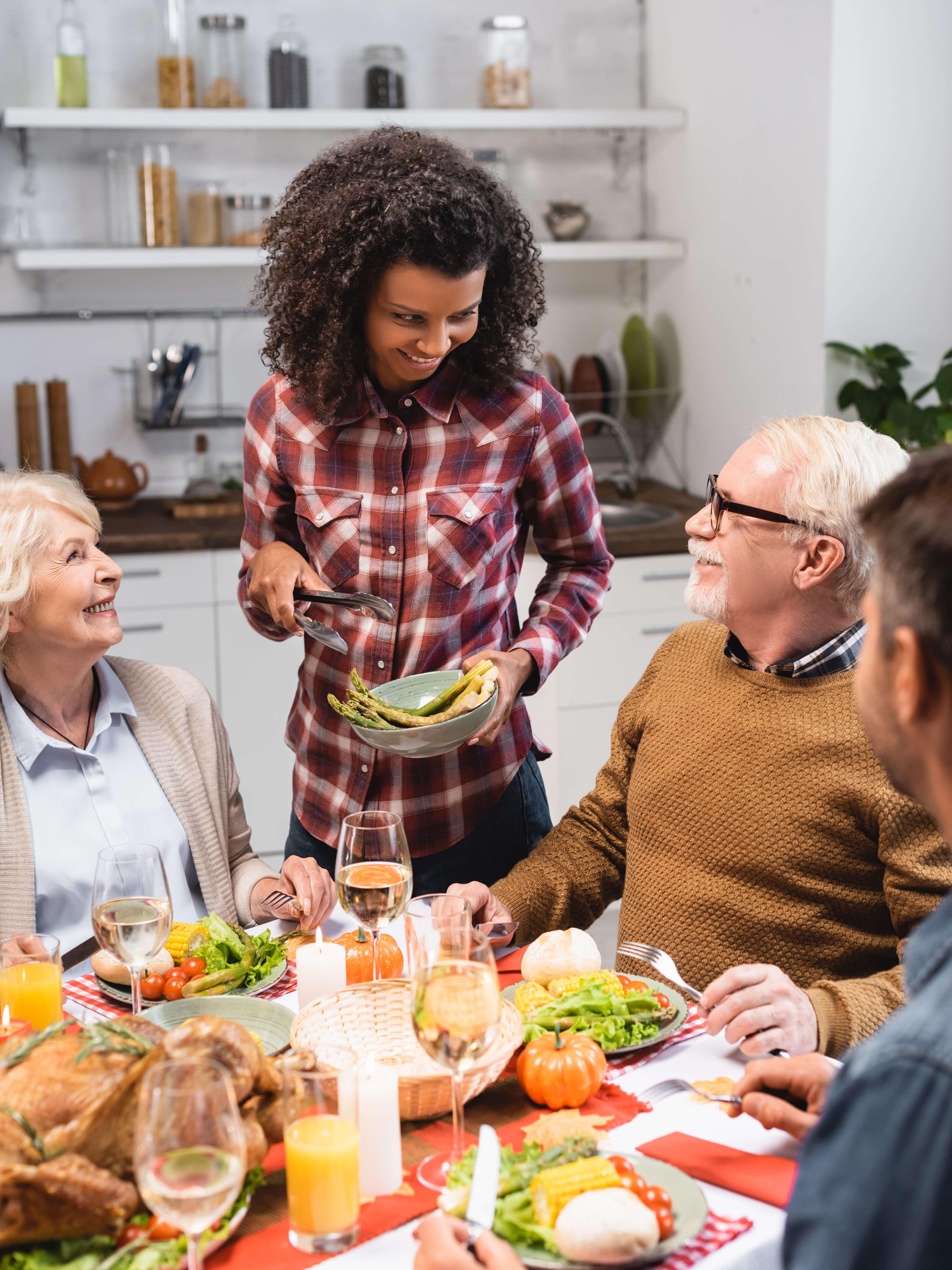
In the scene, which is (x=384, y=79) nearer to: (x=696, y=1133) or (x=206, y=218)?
(x=206, y=218)

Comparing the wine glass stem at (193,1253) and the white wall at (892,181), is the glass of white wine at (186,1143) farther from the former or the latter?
the white wall at (892,181)

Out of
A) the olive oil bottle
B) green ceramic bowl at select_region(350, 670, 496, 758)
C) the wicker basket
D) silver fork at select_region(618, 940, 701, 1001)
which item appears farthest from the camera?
the olive oil bottle

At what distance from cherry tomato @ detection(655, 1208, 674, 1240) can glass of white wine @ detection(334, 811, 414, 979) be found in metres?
0.45

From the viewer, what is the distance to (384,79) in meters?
3.94

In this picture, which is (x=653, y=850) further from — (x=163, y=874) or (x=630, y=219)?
(x=630, y=219)

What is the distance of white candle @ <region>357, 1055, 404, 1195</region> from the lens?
1.03m

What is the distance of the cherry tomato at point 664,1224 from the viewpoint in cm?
96

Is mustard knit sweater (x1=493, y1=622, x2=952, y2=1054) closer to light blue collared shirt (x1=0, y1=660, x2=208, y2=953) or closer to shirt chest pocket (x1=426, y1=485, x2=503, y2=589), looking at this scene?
shirt chest pocket (x1=426, y1=485, x2=503, y2=589)

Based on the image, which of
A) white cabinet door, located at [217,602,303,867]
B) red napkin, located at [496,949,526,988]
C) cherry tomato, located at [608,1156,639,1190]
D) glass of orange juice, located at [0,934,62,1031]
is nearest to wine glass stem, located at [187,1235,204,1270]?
cherry tomato, located at [608,1156,639,1190]

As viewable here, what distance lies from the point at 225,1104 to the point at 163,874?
1.67 feet

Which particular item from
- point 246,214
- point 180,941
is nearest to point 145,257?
point 246,214

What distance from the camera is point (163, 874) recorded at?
1335 millimetres

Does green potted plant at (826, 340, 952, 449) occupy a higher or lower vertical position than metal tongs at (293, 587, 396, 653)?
higher

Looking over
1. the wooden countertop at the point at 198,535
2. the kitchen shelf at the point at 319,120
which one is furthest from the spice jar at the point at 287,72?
the wooden countertop at the point at 198,535
